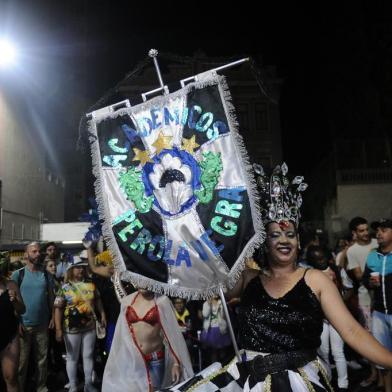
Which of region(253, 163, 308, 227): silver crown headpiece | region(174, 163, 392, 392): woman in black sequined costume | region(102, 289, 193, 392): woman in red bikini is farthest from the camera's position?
region(102, 289, 193, 392): woman in red bikini

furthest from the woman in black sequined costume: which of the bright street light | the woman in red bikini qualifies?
the bright street light

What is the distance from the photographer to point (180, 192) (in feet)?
10.4

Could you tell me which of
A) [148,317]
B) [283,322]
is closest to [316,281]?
[283,322]

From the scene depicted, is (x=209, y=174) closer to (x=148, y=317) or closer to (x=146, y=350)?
(x=148, y=317)

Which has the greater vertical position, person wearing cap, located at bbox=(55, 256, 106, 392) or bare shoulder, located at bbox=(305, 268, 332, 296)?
bare shoulder, located at bbox=(305, 268, 332, 296)

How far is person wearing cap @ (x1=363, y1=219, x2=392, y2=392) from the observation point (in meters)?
5.52

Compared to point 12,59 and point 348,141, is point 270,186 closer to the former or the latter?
point 12,59

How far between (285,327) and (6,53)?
698 inches

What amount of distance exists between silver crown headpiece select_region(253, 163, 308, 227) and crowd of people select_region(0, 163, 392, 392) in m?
0.01

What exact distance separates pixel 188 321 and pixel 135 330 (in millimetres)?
2828

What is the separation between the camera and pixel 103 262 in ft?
20.2

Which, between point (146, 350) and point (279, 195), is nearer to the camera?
point (279, 195)

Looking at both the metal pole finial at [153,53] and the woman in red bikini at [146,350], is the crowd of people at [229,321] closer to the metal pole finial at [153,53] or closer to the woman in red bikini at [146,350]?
the woman in red bikini at [146,350]

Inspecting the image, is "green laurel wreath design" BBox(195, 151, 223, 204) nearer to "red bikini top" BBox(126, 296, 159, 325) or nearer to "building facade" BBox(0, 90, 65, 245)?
"red bikini top" BBox(126, 296, 159, 325)
